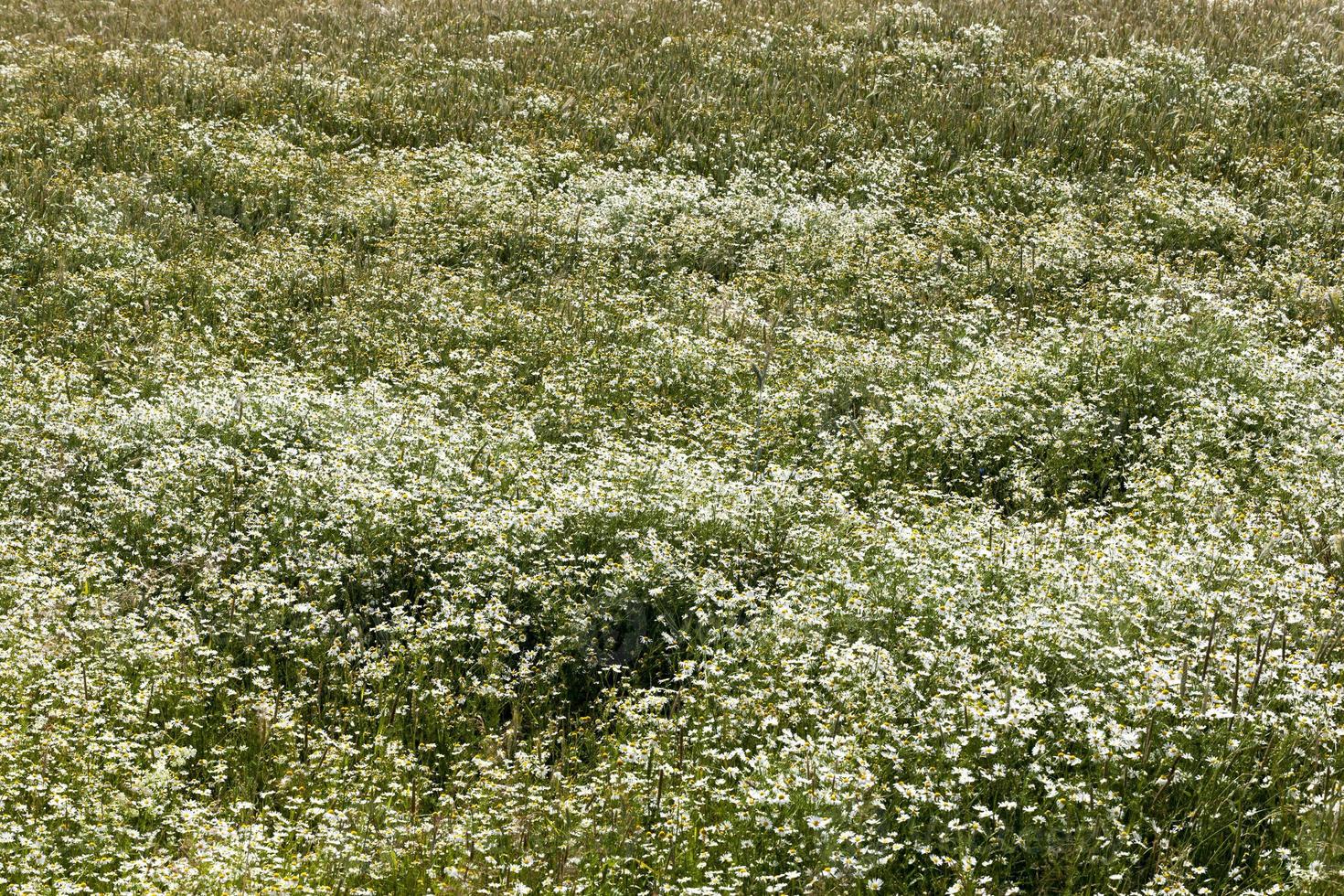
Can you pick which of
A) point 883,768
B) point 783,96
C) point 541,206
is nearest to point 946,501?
point 883,768

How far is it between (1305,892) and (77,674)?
4.43 meters

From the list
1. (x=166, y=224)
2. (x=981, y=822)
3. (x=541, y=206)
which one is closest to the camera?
(x=981, y=822)

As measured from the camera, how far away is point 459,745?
4.83 meters

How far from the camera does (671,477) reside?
6344 millimetres

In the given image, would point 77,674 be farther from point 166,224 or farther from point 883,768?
point 166,224

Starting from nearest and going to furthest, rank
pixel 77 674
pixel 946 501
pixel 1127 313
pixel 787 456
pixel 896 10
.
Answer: pixel 77 674, pixel 946 501, pixel 787 456, pixel 1127 313, pixel 896 10

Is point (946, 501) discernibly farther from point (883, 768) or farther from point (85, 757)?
point (85, 757)

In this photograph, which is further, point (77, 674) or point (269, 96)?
point (269, 96)

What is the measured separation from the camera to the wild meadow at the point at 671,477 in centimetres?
392

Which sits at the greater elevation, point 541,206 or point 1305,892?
point 1305,892

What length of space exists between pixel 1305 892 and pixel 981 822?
3.08 ft

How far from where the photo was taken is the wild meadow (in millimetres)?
3918

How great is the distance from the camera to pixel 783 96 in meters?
14.6

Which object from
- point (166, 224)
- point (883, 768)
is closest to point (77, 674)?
point (883, 768)
